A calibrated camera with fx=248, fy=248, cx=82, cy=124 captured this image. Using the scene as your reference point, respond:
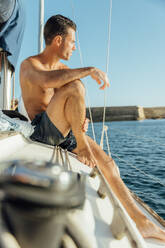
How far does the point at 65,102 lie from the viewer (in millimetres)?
1187

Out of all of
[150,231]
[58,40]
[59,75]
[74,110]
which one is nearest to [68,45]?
[58,40]

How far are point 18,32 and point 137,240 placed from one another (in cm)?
258

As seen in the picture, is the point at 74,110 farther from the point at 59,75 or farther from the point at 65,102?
the point at 59,75

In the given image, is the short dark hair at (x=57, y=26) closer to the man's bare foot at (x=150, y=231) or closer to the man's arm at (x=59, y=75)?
the man's arm at (x=59, y=75)

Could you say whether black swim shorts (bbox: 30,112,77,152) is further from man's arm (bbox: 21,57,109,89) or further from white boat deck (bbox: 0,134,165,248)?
white boat deck (bbox: 0,134,165,248)

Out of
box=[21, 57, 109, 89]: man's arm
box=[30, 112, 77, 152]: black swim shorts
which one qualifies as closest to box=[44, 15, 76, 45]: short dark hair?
box=[21, 57, 109, 89]: man's arm

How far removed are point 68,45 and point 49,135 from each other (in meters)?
0.53

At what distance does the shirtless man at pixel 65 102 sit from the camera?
1081mm

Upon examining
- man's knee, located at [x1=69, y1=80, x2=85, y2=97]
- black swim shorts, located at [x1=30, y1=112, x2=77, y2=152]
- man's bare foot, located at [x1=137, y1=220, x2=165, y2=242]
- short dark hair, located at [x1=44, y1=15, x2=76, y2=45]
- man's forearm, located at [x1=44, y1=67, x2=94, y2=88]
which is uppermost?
short dark hair, located at [x1=44, y1=15, x2=76, y2=45]

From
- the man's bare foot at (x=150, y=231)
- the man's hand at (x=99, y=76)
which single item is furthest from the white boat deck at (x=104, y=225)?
the man's hand at (x=99, y=76)

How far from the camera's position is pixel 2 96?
2.82 meters

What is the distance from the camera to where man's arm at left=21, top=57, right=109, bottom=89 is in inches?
46.1

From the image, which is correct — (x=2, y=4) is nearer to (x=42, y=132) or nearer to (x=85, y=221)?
(x=42, y=132)

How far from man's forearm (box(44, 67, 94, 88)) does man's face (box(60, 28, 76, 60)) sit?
272 millimetres
